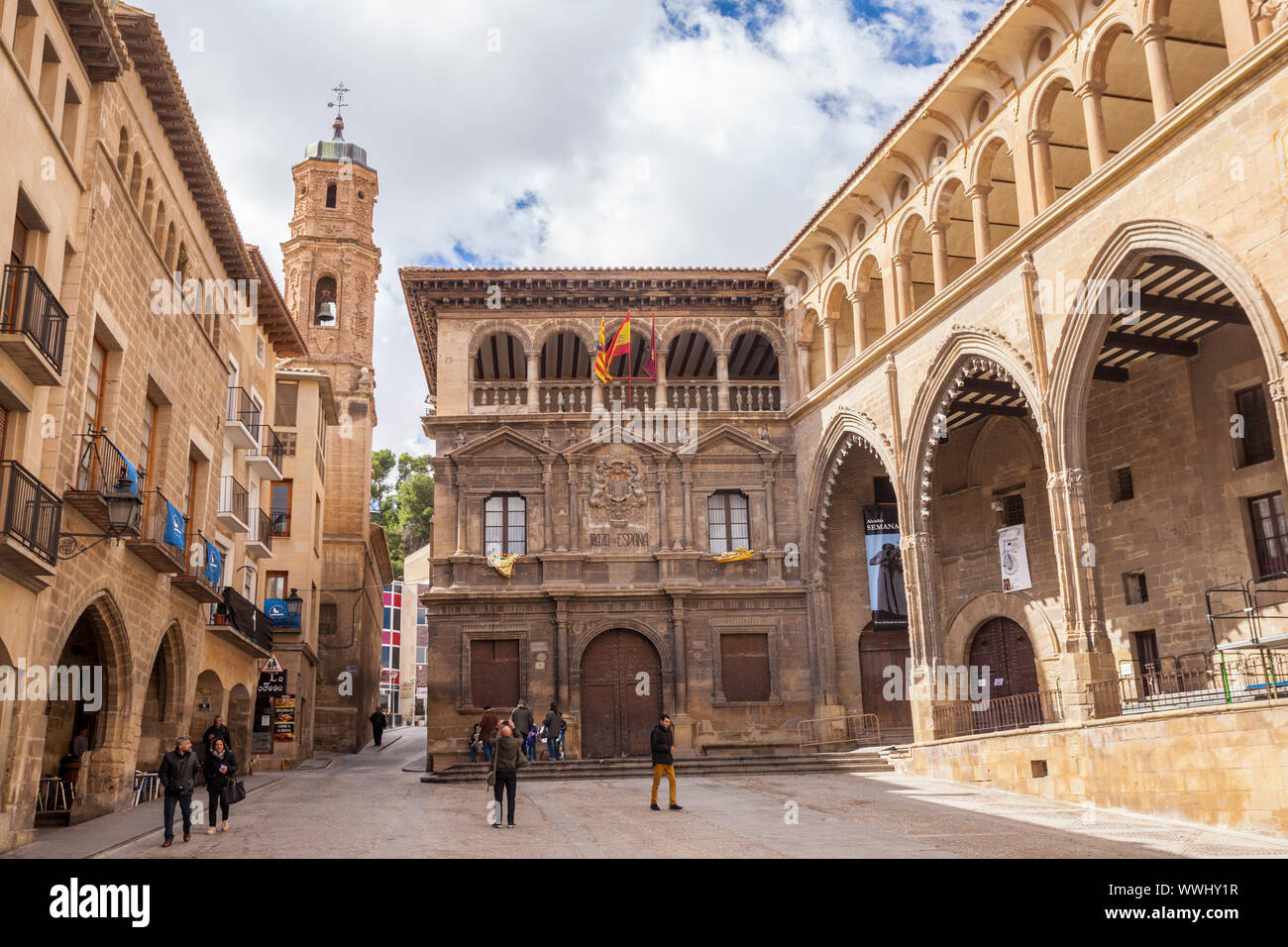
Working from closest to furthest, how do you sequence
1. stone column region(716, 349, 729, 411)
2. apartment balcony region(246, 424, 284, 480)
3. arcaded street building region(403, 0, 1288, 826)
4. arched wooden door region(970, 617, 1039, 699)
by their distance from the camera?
1. arcaded street building region(403, 0, 1288, 826)
2. arched wooden door region(970, 617, 1039, 699)
3. apartment balcony region(246, 424, 284, 480)
4. stone column region(716, 349, 729, 411)

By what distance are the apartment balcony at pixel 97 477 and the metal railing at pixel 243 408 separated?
25.7ft

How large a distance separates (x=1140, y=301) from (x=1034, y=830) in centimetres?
999

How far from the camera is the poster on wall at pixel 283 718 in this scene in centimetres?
2864

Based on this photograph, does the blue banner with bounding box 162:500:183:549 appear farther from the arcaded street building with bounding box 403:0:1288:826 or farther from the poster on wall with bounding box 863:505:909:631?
the poster on wall with bounding box 863:505:909:631

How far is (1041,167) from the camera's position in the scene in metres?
20.2

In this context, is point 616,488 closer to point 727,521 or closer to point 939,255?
point 727,521

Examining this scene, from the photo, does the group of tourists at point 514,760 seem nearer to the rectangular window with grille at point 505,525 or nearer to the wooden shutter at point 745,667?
the rectangular window with grille at point 505,525

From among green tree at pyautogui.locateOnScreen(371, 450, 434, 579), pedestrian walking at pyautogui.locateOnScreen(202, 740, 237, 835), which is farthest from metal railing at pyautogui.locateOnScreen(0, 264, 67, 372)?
green tree at pyautogui.locateOnScreen(371, 450, 434, 579)

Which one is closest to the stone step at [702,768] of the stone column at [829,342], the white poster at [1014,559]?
the white poster at [1014,559]

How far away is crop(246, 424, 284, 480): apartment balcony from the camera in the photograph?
25906 mm

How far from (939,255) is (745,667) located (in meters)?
11.0

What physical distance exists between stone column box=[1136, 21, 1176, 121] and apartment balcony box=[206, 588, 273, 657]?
18.4 metres

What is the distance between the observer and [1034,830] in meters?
13.7
